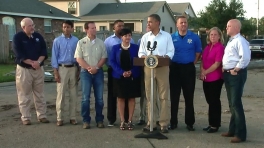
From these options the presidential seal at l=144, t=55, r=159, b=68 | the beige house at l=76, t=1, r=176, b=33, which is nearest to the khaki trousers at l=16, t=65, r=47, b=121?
the presidential seal at l=144, t=55, r=159, b=68

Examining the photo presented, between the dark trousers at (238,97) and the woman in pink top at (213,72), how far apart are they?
0.39m

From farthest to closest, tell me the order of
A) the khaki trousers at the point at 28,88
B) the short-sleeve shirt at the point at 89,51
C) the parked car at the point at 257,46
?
the parked car at the point at 257,46
the khaki trousers at the point at 28,88
the short-sleeve shirt at the point at 89,51

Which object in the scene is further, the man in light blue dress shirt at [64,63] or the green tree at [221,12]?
the green tree at [221,12]

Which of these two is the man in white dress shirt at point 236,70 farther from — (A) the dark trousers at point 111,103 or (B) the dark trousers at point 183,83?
(A) the dark trousers at point 111,103

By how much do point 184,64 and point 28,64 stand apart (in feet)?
10.4

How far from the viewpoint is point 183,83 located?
7582 millimetres

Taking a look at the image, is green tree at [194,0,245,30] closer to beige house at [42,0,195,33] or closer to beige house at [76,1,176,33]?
beige house at [42,0,195,33]

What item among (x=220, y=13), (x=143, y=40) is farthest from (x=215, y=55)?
(x=220, y=13)

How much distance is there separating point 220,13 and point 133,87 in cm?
3941

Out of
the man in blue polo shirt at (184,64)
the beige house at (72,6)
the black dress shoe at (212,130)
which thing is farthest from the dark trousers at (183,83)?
the beige house at (72,6)

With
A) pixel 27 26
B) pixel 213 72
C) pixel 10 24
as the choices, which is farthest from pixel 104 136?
pixel 10 24

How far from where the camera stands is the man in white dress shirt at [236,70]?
6.54m

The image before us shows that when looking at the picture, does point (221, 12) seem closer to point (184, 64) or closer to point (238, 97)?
point (184, 64)

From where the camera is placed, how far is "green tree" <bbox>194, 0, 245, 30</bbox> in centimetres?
4475
